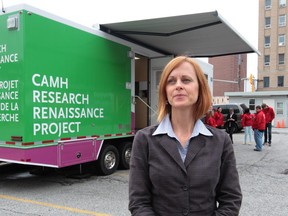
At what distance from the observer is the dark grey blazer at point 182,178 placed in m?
1.81

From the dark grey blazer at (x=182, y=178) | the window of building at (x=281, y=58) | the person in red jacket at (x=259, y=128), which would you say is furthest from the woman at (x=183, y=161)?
the window of building at (x=281, y=58)

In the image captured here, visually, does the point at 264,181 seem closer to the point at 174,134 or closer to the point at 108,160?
the point at 108,160

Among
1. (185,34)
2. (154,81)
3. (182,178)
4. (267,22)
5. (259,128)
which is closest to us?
(182,178)

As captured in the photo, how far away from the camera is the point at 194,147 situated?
1874mm

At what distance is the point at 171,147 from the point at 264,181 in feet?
19.6

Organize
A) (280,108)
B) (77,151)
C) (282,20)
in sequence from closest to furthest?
(77,151)
(280,108)
(282,20)

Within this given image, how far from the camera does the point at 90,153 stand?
6812 mm

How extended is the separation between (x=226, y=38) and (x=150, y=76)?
8.25ft

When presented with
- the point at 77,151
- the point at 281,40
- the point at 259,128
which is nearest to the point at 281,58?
the point at 281,40

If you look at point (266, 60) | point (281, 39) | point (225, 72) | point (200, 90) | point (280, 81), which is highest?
point (281, 39)

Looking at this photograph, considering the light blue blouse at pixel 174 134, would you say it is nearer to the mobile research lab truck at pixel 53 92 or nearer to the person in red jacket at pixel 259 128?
the mobile research lab truck at pixel 53 92

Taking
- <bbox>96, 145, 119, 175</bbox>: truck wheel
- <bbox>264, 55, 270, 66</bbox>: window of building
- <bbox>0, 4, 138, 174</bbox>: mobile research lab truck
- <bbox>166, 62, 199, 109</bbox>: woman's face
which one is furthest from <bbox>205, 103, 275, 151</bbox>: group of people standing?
<bbox>264, 55, 270, 66</bbox>: window of building

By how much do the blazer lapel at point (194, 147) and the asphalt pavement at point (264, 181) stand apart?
343 centimetres

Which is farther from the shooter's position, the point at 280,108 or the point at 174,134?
the point at 280,108
